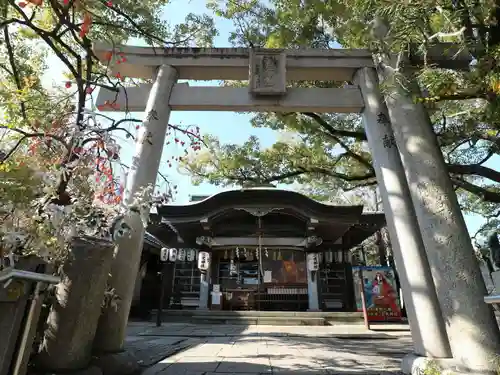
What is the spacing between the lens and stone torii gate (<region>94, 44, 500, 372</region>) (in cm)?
332

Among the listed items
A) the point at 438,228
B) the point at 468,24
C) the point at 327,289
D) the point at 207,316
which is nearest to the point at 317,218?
the point at 327,289

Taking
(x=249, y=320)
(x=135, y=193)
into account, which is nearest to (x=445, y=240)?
(x=135, y=193)

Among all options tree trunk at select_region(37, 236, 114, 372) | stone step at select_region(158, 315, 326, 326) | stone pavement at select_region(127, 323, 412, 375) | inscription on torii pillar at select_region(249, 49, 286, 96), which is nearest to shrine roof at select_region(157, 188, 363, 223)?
stone step at select_region(158, 315, 326, 326)

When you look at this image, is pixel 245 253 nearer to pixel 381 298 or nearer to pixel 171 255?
pixel 171 255

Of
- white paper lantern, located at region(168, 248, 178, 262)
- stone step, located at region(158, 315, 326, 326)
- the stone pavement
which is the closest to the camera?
the stone pavement

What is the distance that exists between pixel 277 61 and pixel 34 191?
167 inches

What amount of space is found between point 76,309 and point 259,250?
10.6 m

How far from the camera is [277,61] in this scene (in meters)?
5.36

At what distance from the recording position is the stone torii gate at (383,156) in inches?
131

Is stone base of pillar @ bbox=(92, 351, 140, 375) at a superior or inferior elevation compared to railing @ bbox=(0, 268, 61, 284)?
inferior

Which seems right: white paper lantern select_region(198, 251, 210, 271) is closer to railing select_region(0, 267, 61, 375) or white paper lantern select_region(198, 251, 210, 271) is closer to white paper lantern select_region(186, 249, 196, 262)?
white paper lantern select_region(186, 249, 196, 262)

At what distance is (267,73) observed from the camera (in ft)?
17.1

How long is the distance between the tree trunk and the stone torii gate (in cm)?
60

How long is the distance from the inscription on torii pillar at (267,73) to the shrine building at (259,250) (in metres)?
6.88
